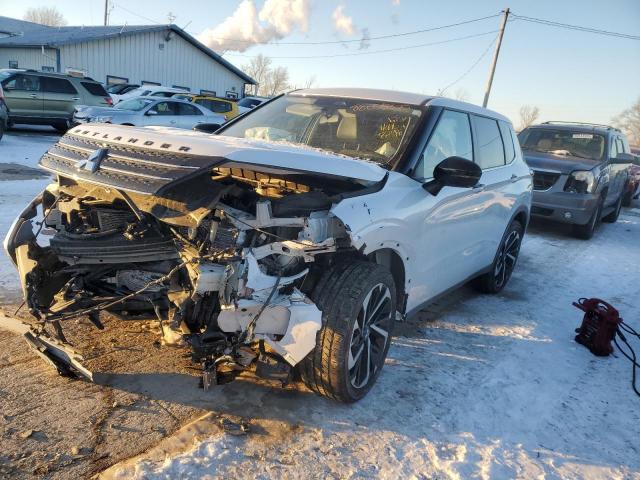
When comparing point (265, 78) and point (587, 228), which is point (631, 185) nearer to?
point (587, 228)

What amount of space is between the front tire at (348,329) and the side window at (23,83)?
54.2 feet

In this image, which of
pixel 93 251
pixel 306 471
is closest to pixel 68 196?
pixel 93 251

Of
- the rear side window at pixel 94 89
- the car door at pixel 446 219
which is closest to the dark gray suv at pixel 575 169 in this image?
the car door at pixel 446 219

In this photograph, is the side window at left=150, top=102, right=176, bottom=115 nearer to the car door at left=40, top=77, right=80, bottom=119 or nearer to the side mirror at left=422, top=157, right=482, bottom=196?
the car door at left=40, top=77, right=80, bottom=119

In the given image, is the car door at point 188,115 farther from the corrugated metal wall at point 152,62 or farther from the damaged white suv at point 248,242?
the corrugated metal wall at point 152,62

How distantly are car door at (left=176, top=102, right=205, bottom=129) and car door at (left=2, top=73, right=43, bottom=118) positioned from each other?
451 cm

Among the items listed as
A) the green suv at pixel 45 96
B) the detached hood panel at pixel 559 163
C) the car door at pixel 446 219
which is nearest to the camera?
the car door at pixel 446 219

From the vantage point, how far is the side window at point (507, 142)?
17.0 ft

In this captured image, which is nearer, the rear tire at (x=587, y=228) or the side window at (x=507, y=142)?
the side window at (x=507, y=142)

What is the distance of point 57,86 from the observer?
16.7 metres

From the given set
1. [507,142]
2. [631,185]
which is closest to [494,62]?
[631,185]

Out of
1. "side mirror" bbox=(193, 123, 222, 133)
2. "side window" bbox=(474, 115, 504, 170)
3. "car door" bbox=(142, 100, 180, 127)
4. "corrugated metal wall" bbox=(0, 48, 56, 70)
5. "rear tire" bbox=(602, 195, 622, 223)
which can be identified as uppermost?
"corrugated metal wall" bbox=(0, 48, 56, 70)

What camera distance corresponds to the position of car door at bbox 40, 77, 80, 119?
16.5 metres

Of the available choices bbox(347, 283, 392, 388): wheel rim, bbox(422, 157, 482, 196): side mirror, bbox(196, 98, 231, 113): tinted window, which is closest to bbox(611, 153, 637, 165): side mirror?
bbox(422, 157, 482, 196): side mirror
